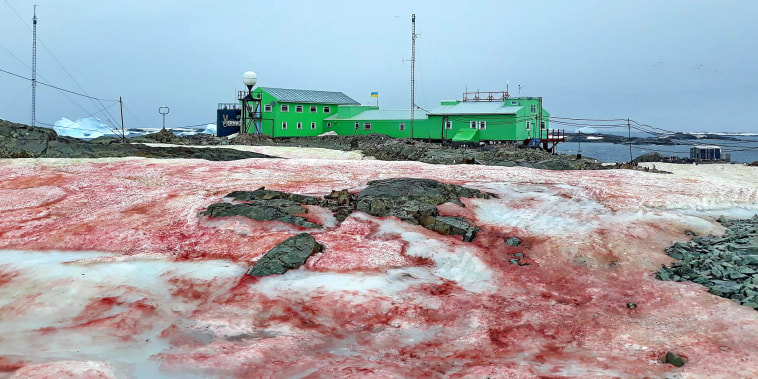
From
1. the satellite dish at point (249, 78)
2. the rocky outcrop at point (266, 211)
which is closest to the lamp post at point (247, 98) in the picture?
the satellite dish at point (249, 78)

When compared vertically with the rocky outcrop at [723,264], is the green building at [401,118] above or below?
above

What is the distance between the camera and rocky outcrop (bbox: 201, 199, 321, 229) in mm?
19734

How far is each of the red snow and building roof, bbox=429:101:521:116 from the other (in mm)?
51696

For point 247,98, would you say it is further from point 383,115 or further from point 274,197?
point 274,197

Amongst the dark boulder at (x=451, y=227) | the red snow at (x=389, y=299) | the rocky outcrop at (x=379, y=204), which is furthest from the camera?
the rocky outcrop at (x=379, y=204)

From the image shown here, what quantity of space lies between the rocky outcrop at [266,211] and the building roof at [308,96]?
63533 millimetres

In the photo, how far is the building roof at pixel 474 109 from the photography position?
7512cm

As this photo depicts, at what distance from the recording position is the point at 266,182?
28.8m

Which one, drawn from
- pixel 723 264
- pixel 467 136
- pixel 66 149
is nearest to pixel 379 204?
pixel 723 264

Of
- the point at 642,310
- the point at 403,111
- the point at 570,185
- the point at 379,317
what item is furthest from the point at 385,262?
the point at 403,111

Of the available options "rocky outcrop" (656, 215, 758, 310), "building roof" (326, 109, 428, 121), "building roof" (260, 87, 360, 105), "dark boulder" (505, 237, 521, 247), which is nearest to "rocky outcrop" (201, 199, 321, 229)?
"dark boulder" (505, 237, 521, 247)

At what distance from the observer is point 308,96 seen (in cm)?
8806

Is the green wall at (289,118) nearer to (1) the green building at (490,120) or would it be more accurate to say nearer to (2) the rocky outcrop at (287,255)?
(1) the green building at (490,120)

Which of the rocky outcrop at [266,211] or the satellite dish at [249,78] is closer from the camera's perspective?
the rocky outcrop at [266,211]
